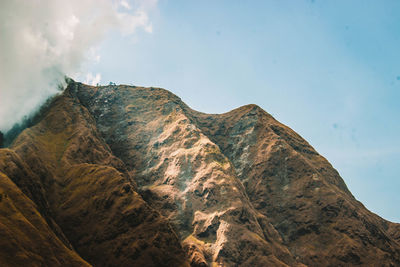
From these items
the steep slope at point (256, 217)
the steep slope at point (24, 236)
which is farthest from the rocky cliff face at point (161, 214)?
the steep slope at point (256, 217)

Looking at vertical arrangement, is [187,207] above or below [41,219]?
above

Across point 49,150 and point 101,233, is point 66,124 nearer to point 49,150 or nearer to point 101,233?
point 49,150

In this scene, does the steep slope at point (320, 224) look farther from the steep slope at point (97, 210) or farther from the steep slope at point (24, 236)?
the steep slope at point (24, 236)

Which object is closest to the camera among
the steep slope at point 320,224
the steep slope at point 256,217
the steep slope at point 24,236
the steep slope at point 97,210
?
the steep slope at point 24,236

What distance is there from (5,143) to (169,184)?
3840 inches

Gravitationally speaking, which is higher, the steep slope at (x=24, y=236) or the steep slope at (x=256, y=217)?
the steep slope at (x=256, y=217)

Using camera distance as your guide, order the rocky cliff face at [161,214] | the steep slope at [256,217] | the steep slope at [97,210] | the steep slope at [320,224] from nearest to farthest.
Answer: the rocky cliff face at [161,214] < the steep slope at [97,210] < the steep slope at [256,217] < the steep slope at [320,224]

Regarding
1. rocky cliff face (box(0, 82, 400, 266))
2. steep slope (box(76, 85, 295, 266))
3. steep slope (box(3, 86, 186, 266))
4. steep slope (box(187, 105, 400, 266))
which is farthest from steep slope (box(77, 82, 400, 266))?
steep slope (box(3, 86, 186, 266))

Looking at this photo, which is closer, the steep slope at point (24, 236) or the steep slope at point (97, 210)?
the steep slope at point (24, 236)

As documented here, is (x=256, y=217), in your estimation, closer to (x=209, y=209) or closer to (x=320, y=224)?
(x=209, y=209)

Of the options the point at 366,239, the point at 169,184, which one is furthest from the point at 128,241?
the point at 366,239

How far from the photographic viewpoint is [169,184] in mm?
181375

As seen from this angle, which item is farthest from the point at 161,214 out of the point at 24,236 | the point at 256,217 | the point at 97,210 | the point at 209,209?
the point at 24,236

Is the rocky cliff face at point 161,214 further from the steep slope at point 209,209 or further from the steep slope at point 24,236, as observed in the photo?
the steep slope at point 209,209
